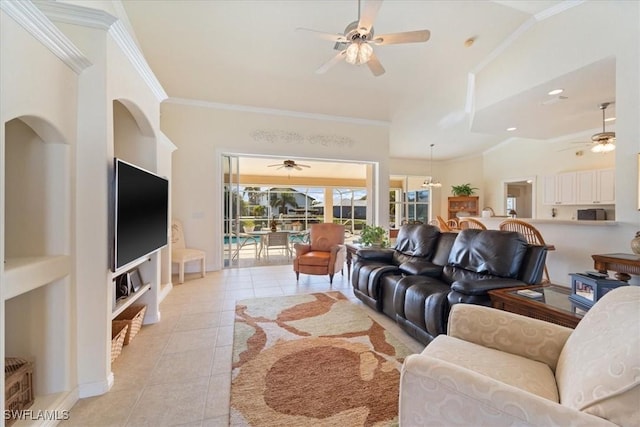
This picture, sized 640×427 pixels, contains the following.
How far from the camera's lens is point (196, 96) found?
4.93 m

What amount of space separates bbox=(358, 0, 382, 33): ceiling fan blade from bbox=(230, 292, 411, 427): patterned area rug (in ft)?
9.56

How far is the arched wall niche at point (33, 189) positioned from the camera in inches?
63.7

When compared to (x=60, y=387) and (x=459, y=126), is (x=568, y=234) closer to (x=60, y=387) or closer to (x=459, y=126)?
(x=459, y=126)

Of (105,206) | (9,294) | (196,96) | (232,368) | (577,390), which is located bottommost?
(232,368)

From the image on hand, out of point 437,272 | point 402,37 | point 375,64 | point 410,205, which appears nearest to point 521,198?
point 410,205

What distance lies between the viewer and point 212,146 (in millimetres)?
5188

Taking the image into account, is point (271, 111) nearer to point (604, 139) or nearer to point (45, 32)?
point (45, 32)

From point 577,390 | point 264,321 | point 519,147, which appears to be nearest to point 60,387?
point 264,321

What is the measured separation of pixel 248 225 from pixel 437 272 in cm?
648

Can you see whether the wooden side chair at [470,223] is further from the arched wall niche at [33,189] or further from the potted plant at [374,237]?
the arched wall niche at [33,189]

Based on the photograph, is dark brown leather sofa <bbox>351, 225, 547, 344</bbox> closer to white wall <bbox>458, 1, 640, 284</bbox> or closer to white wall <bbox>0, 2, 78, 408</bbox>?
white wall <bbox>458, 1, 640, 284</bbox>

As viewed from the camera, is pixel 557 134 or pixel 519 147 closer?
pixel 557 134

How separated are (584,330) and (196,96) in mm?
5715

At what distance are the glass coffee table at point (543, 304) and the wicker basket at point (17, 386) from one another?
2964 mm
